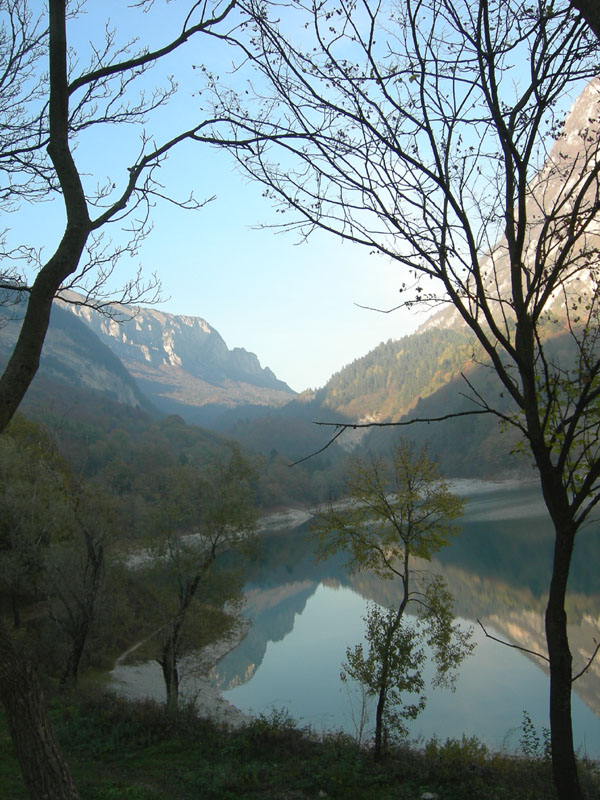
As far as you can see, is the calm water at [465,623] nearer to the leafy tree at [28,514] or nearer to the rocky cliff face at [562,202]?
the leafy tree at [28,514]

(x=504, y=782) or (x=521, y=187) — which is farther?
(x=504, y=782)

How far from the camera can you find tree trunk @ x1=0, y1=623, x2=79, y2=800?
105 inches

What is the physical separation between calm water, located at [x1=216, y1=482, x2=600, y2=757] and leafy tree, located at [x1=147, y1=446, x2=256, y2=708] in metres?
2.13

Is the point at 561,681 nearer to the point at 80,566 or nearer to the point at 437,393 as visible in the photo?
the point at 80,566

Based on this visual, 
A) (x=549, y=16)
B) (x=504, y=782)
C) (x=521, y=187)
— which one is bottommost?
(x=504, y=782)

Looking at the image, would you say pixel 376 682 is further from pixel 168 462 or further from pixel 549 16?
pixel 168 462

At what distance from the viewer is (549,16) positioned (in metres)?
3.16

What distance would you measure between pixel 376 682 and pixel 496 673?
945 cm

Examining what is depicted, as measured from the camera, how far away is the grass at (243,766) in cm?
608

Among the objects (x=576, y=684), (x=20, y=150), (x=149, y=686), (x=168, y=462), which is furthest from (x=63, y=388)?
(x=20, y=150)

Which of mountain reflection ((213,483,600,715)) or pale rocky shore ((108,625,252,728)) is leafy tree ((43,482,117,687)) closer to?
pale rocky shore ((108,625,252,728))

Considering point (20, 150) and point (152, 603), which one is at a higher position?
point (20, 150)

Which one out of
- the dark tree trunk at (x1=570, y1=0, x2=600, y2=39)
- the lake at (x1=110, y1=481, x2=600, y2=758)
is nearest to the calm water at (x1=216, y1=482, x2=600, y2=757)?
the lake at (x1=110, y1=481, x2=600, y2=758)

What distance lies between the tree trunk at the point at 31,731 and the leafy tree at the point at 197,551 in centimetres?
1149
